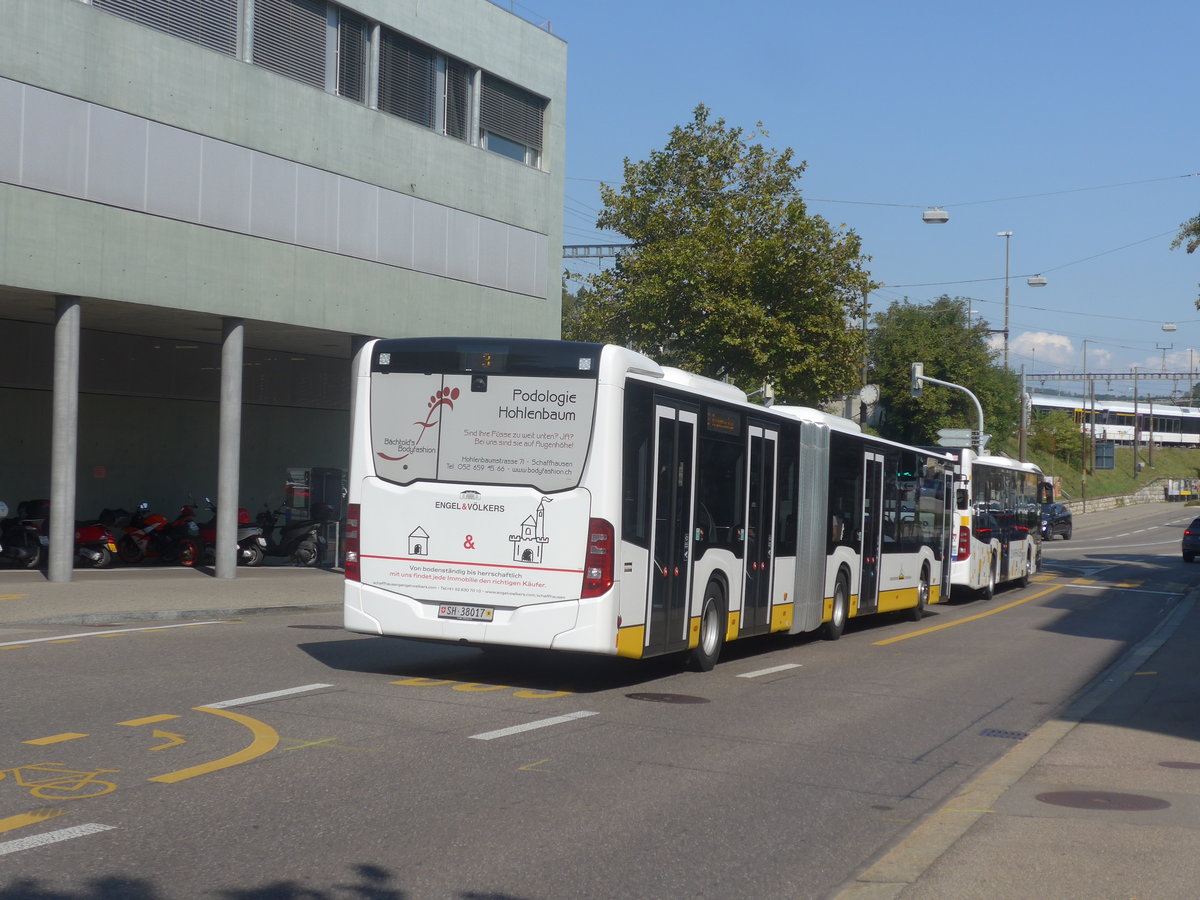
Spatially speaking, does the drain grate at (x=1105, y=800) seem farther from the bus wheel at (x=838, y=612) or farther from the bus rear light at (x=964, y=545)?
the bus rear light at (x=964, y=545)

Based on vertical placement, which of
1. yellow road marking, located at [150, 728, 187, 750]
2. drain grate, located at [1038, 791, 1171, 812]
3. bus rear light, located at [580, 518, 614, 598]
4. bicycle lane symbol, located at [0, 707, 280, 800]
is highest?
bus rear light, located at [580, 518, 614, 598]

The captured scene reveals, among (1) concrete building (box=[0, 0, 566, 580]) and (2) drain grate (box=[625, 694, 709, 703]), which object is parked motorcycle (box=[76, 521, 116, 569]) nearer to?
(1) concrete building (box=[0, 0, 566, 580])

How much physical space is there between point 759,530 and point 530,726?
5.90 meters

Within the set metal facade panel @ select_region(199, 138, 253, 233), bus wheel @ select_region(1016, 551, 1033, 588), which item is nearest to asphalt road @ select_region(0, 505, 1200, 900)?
metal facade panel @ select_region(199, 138, 253, 233)

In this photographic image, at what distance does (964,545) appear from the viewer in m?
27.8

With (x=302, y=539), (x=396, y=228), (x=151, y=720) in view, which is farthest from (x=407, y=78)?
(x=151, y=720)

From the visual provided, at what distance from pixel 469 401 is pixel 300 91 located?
627 inches

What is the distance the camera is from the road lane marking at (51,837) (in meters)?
5.92

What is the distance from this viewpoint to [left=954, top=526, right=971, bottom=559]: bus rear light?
1093 inches

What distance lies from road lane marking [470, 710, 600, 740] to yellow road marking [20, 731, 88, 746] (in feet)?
8.27

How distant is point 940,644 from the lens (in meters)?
18.8

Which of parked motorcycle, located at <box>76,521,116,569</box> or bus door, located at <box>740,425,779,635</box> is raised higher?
bus door, located at <box>740,425,779,635</box>

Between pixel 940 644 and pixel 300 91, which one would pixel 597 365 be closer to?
pixel 940 644

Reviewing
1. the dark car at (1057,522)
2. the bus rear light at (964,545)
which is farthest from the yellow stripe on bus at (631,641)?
the dark car at (1057,522)
